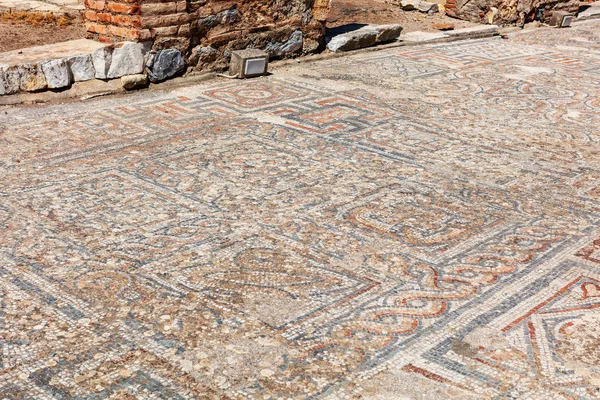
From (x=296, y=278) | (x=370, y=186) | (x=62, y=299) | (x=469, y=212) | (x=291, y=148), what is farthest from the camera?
(x=291, y=148)

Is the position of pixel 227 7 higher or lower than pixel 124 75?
higher

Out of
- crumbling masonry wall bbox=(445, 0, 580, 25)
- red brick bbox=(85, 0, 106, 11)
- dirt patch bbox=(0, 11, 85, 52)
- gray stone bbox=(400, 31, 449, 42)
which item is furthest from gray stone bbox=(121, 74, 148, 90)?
crumbling masonry wall bbox=(445, 0, 580, 25)

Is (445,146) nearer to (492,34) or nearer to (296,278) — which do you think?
(296,278)

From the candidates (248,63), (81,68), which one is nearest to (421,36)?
(248,63)

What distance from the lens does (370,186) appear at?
4113 millimetres

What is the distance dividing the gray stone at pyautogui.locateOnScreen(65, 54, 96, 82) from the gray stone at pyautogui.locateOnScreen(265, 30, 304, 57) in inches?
70.2

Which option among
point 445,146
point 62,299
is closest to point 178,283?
point 62,299

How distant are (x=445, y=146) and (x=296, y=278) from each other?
2.18 meters

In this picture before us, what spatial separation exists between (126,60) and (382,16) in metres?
4.44

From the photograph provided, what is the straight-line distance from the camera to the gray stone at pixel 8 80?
5.06 meters

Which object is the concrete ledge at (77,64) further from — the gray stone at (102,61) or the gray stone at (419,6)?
the gray stone at (419,6)

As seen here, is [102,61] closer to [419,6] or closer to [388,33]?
[388,33]

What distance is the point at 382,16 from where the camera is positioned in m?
9.27

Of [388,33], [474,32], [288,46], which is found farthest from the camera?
[474,32]
